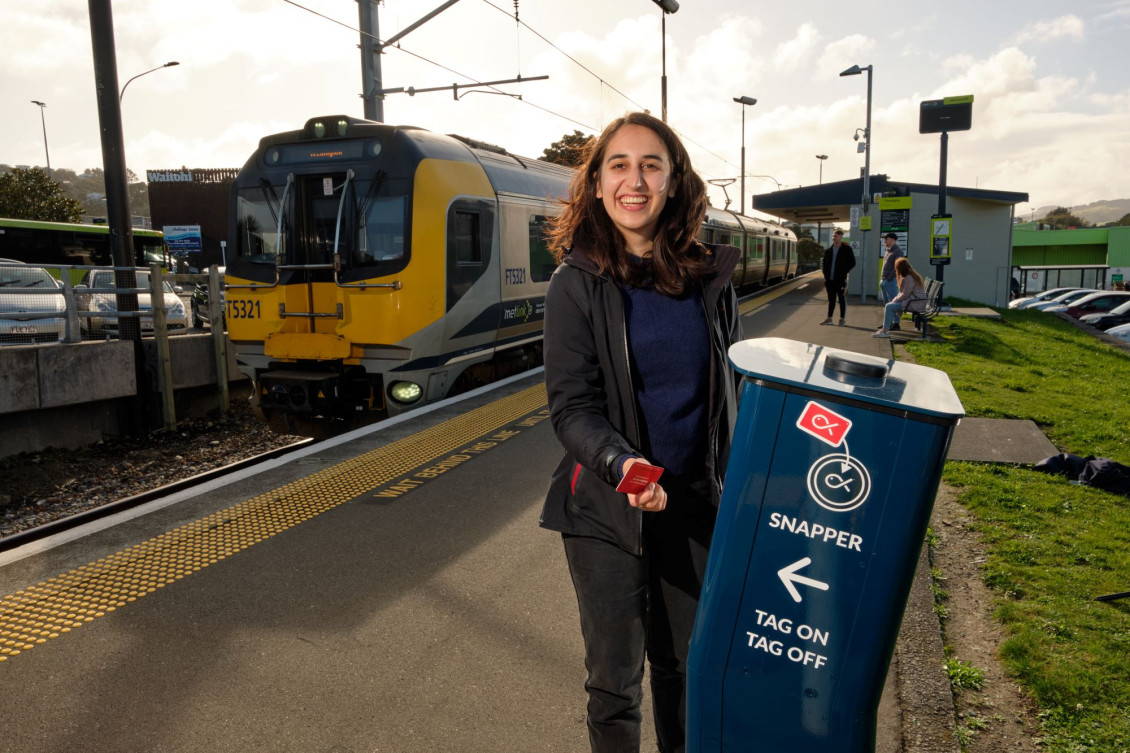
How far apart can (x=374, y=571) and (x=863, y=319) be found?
1438 centimetres

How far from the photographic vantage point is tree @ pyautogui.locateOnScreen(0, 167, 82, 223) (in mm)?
40031

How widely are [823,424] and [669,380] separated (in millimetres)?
431

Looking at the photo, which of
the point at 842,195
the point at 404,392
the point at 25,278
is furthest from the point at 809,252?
the point at 404,392

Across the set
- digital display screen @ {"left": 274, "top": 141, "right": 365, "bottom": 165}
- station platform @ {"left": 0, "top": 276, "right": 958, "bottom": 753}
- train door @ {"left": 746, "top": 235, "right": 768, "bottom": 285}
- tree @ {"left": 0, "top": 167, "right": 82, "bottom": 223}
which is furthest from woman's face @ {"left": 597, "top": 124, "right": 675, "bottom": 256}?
tree @ {"left": 0, "top": 167, "right": 82, "bottom": 223}

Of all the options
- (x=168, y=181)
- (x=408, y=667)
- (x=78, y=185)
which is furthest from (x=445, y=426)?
(x=78, y=185)

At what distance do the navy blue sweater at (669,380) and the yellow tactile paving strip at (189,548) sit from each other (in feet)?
9.60

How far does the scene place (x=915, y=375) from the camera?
5.99 feet

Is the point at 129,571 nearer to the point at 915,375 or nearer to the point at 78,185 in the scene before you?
the point at 915,375

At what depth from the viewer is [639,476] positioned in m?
1.72

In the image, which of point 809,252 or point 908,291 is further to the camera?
point 809,252

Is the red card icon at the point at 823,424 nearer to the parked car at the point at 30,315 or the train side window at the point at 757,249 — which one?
the parked car at the point at 30,315

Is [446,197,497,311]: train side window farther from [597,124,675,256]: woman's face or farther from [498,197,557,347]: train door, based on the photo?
[597,124,675,256]: woman's face

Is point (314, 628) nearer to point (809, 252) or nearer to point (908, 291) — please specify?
point (908, 291)

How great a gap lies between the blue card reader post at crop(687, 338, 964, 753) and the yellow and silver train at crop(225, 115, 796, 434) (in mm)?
6483
